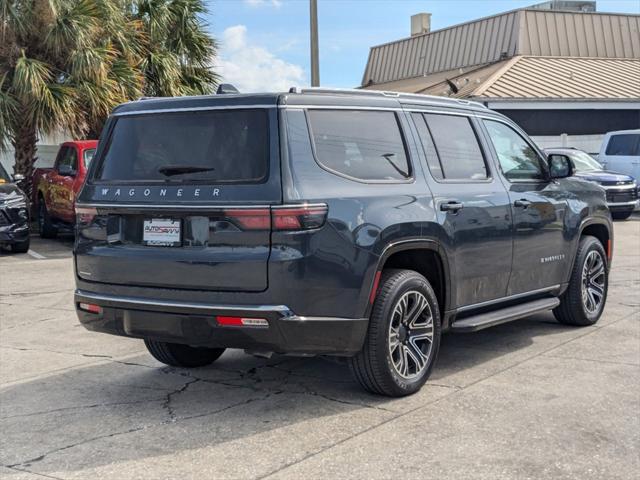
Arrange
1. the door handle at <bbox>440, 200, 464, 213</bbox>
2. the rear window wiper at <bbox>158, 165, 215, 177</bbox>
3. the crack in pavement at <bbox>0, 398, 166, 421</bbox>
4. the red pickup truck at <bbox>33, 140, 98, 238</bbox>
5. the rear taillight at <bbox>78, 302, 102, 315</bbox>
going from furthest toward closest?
the red pickup truck at <bbox>33, 140, 98, 238</bbox> → the door handle at <bbox>440, 200, 464, 213</bbox> → the rear taillight at <bbox>78, 302, 102, 315</bbox> → the crack in pavement at <bbox>0, 398, 166, 421</bbox> → the rear window wiper at <bbox>158, 165, 215, 177</bbox>

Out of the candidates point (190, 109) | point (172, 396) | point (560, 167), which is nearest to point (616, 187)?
point (560, 167)

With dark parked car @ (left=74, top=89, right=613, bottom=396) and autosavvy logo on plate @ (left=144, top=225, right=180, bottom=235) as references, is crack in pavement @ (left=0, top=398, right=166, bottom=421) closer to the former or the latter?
dark parked car @ (left=74, top=89, right=613, bottom=396)

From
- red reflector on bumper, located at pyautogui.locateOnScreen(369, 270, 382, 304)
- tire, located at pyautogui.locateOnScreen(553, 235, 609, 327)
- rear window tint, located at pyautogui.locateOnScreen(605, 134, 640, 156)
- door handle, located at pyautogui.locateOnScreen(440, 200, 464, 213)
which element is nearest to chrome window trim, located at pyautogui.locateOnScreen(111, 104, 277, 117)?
red reflector on bumper, located at pyautogui.locateOnScreen(369, 270, 382, 304)

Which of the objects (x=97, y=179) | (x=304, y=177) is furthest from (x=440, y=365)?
(x=97, y=179)

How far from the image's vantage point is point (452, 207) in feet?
19.1

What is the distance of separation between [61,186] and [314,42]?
5.37 m

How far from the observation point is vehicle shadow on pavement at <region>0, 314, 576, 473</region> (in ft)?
15.4

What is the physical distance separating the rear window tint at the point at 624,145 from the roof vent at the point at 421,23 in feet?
54.9

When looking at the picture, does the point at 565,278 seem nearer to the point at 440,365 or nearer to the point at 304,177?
the point at 440,365

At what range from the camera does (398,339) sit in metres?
5.46

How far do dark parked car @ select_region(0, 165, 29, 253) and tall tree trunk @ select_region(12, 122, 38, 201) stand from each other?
4.13 m

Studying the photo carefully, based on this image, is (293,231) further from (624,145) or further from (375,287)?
(624,145)

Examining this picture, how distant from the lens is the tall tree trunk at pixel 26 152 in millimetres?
18172

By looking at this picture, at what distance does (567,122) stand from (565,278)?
21116 mm
